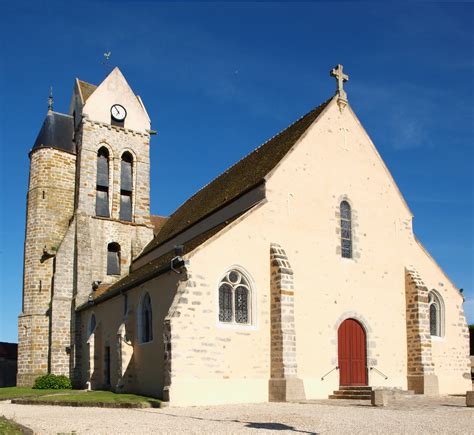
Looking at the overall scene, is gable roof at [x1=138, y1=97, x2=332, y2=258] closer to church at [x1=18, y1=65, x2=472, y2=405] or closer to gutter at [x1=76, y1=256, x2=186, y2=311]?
church at [x1=18, y1=65, x2=472, y2=405]

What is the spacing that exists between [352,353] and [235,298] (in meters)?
5.19

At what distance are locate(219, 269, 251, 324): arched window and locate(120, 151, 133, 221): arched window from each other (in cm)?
1506

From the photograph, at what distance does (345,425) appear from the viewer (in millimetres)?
12039

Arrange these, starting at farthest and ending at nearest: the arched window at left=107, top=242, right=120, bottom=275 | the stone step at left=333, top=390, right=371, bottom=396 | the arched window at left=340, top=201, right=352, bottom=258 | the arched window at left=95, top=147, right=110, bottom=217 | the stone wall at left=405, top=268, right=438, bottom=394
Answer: the arched window at left=95, top=147, right=110, bottom=217 < the arched window at left=107, top=242, right=120, bottom=275 < the arched window at left=340, top=201, right=352, bottom=258 < the stone wall at left=405, top=268, right=438, bottom=394 < the stone step at left=333, top=390, right=371, bottom=396

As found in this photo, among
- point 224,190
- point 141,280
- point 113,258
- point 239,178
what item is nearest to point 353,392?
point 141,280

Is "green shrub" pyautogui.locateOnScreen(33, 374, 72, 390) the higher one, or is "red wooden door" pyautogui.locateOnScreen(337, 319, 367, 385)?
"red wooden door" pyautogui.locateOnScreen(337, 319, 367, 385)

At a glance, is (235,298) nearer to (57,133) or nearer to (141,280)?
(141,280)

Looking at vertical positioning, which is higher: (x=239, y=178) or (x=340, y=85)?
(x=340, y=85)

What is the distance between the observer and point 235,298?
64.2 ft

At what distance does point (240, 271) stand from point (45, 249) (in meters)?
15.2

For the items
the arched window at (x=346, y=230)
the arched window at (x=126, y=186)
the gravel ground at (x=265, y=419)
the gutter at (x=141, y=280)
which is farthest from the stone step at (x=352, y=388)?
the arched window at (x=126, y=186)

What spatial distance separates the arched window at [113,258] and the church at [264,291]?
12 centimetres

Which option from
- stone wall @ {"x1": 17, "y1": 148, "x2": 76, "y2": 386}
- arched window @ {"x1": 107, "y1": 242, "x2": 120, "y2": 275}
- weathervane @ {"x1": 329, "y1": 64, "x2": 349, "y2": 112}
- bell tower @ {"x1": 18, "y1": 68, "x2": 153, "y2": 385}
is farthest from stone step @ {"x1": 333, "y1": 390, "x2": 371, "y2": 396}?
stone wall @ {"x1": 17, "y1": 148, "x2": 76, "y2": 386}

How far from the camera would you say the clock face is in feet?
113
